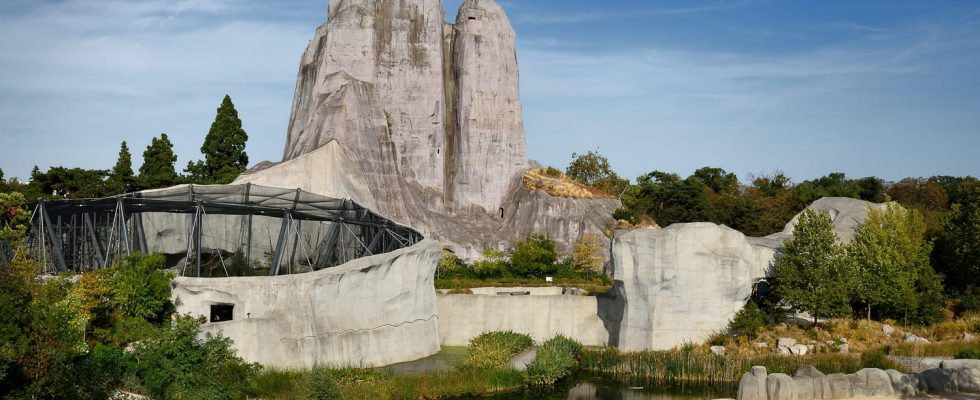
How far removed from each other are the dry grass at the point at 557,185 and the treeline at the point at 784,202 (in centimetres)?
317

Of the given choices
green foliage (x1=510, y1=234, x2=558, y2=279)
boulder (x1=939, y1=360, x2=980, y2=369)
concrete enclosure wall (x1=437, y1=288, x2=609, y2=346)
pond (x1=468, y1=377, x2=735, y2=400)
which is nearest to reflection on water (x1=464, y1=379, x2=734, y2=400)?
pond (x1=468, y1=377, x2=735, y2=400)

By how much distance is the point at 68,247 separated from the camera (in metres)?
42.6

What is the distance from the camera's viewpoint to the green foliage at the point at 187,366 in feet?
88.9

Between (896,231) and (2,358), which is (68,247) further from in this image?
(896,231)

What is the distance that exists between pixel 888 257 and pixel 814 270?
11.0 ft

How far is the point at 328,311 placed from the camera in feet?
111

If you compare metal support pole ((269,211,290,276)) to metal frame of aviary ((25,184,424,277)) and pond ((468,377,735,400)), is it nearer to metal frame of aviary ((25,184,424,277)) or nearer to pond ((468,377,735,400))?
metal frame of aviary ((25,184,424,277))

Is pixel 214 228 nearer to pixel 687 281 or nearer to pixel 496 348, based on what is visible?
pixel 496 348

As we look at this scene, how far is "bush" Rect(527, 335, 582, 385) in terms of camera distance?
34.1m

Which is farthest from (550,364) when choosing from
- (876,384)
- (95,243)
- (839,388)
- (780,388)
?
(95,243)

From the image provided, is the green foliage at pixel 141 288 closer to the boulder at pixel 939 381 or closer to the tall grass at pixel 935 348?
the boulder at pixel 939 381

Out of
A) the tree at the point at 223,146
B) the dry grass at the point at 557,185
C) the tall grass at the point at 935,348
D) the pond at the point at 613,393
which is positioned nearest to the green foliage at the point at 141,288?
the pond at the point at 613,393

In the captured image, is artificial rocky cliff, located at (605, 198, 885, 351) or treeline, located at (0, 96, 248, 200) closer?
artificial rocky cliff, located at (605, 198, 885, 351)

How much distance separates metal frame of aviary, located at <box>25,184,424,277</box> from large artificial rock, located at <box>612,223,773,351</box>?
1102 cm
